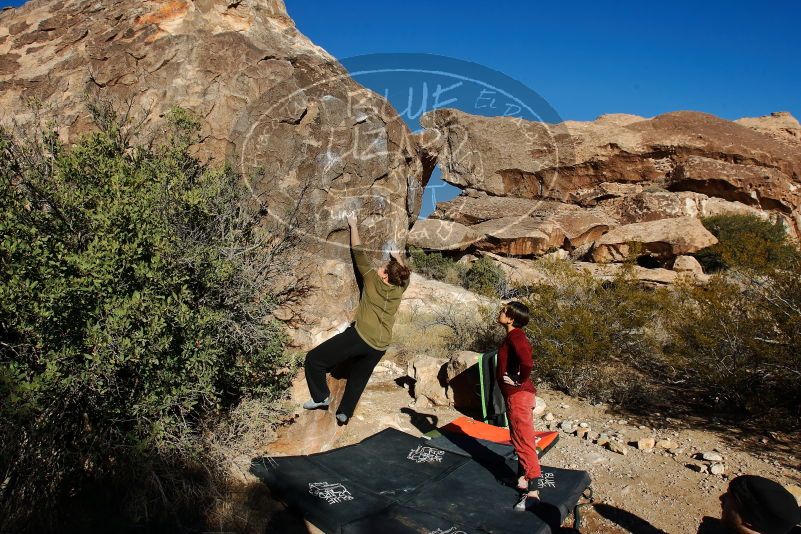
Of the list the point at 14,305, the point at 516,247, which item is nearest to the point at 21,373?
the point at 14,305

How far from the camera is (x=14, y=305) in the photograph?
2619 millimetres

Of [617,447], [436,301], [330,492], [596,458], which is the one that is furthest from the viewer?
[436,301]

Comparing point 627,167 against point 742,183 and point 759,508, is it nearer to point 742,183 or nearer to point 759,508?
point 742,183

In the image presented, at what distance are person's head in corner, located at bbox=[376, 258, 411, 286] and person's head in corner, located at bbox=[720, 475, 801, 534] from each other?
92.1 inches

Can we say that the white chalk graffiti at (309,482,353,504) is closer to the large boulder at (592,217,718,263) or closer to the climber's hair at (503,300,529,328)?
the climber's hair at (503,300,529,328)

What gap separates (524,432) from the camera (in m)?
3.36

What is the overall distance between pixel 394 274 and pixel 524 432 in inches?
56.1

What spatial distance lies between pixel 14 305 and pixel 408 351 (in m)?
5.75

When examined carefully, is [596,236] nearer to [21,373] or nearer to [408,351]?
[408,351]

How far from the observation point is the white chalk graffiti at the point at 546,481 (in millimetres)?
3533

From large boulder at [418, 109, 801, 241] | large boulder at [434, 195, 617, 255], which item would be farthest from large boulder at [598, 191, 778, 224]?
large boulder at [434, 195, 617, 255]

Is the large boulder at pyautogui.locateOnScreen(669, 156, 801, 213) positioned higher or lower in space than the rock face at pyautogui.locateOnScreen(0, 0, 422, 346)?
higher

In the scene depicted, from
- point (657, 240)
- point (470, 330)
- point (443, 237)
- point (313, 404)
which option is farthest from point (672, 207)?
point (313, 404)

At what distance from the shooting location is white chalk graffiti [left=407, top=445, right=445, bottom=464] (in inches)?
156
